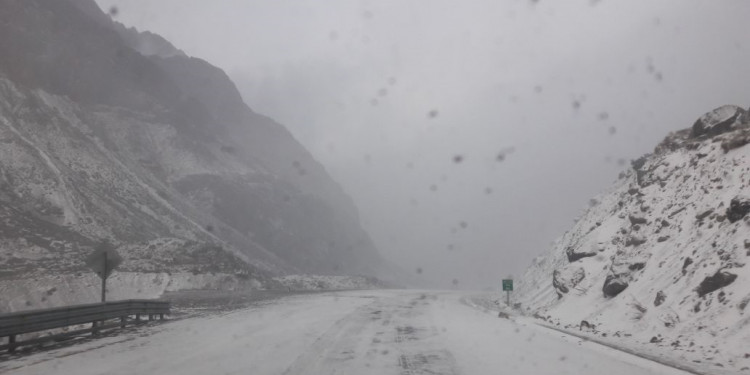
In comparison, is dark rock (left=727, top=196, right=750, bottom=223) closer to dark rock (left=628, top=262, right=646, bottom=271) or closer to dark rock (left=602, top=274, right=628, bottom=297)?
dark rock (left=628, top=262, right=646, bottom=271)

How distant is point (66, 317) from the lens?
1334 cm

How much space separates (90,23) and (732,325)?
106m

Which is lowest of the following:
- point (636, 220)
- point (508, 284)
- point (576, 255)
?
point (508, 284)

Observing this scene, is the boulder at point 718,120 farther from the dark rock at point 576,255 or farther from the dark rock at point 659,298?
the dark rock at point 659,298


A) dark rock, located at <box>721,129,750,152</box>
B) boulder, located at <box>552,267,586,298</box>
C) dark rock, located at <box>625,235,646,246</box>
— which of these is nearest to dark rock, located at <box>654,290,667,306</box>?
dark rock, located at <box>625,235,646,246</box>

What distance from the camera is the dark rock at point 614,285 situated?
16266 mm

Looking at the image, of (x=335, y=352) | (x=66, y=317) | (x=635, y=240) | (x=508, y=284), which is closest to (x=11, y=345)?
(x=66, y=317)

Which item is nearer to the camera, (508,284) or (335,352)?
(335,352)

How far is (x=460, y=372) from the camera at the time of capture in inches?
338

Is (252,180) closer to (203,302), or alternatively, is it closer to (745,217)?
(203,302)

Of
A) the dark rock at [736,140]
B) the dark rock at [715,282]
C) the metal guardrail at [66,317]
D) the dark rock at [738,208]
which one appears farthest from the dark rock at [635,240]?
the metal guardrail at [66,317]

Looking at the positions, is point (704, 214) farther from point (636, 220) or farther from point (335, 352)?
point (335, 352)

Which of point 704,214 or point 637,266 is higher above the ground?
point 704,214

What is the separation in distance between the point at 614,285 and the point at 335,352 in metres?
10.2
